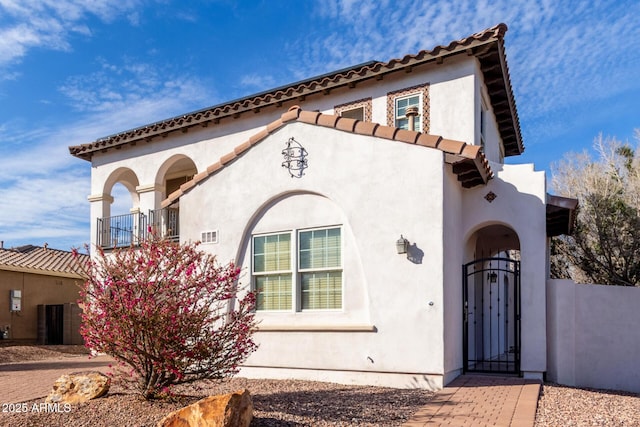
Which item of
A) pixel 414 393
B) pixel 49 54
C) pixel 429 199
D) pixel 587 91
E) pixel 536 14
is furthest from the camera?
pixel 587 91

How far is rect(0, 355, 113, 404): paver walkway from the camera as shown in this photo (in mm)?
9781

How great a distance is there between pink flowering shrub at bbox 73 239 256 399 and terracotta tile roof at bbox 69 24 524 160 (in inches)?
293

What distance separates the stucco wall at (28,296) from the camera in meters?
22.0

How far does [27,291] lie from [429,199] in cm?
2012

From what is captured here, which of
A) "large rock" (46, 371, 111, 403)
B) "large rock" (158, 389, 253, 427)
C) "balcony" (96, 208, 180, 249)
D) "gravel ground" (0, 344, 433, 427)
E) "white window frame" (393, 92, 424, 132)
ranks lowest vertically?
"gravel ground" (0, 344, 433, 427)

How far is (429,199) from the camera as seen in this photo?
9492 millimetres

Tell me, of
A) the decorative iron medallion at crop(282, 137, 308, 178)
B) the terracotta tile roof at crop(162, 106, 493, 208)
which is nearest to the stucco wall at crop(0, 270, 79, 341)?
the terracotta tile roof at crop(162, 106, 493, 208)

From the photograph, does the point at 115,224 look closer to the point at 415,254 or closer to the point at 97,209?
the point at 97,209

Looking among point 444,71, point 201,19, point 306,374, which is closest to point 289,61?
point 201,19

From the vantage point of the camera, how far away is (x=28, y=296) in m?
23.2

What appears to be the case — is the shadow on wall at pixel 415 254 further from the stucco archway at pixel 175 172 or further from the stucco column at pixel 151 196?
the stucco column at pixel 151 196

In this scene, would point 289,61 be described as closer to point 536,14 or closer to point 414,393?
point 536,14

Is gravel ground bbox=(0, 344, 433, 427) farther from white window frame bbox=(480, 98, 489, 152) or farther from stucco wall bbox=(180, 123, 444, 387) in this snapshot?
white window frame bbox=(480, 98, 489, 152)

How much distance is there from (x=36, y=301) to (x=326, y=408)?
66.1 feet
